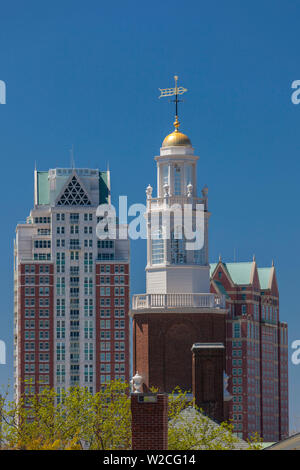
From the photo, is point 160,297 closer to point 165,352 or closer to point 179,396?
point 165,352

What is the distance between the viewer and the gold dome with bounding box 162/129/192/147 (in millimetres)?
95125

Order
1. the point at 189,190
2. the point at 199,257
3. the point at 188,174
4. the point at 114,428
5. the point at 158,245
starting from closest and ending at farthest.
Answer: the point at 114,428 < the point at 158,245 < the point at 189,190 < the point at 199,257 < the point at 188,174

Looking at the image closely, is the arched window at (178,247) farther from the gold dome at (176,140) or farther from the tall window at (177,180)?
the gold dome at (176,140)

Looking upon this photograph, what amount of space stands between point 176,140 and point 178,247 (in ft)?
22.6

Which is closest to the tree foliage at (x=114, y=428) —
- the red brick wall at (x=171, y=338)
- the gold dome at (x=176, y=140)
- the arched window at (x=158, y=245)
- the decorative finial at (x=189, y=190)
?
the red brick wall at (x=171, y=338)

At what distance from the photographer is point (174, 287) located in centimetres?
9269

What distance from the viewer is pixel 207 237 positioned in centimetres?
9356

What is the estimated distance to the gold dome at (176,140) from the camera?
3745 inches

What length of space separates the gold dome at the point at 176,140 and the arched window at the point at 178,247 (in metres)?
5.75

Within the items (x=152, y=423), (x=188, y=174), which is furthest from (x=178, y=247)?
(x=152, y=423)

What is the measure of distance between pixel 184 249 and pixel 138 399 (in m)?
31.2

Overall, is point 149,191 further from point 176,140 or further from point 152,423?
point 152,423

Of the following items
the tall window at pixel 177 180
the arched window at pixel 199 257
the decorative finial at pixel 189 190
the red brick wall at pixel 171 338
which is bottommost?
the red brick wall at pixel 171 338
